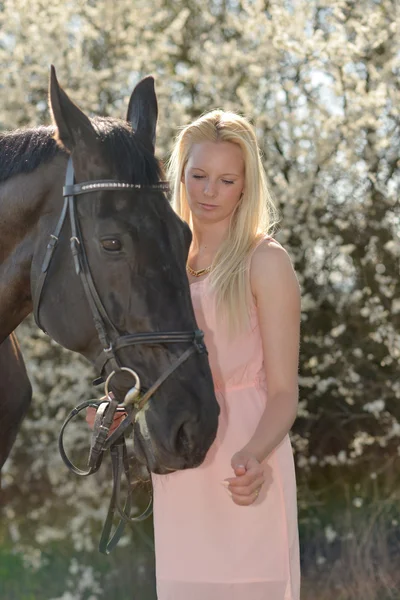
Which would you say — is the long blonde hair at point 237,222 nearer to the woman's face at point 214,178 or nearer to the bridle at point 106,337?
the woman's face at point 214,178

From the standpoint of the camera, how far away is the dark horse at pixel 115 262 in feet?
7.30

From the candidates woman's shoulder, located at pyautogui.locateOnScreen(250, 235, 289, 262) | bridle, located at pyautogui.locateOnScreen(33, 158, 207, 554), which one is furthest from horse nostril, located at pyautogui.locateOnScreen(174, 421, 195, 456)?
woman's shoulder, located at pyautogui.locateOnScreen(250, 235, 289, 262)

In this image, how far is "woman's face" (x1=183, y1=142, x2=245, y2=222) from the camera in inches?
105

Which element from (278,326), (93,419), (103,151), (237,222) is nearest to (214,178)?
(237,222)

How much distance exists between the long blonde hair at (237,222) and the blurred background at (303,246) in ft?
12.8

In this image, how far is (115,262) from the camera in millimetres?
2301

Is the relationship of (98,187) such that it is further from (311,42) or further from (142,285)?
(311,42)

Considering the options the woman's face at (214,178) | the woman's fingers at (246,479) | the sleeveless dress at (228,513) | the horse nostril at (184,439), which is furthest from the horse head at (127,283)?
the sleeveless dress at (228,513)

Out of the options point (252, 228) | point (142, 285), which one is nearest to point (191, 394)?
point (142, 285)

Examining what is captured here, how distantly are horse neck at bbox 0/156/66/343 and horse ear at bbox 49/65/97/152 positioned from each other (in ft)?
0.31

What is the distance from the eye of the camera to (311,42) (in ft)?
22.3

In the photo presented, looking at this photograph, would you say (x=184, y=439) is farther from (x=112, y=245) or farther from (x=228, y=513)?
(x=112, y=245)

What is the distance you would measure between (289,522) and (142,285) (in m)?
0.85

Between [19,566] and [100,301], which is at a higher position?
[100,301]
